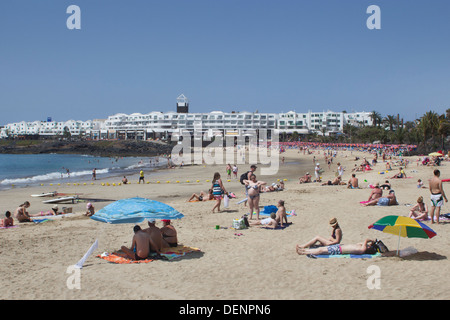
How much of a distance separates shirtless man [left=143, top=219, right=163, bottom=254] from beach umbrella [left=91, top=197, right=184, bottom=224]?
0.39 meters

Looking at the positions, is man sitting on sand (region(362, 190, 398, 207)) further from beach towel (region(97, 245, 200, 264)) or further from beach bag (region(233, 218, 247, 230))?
beach towel (region(97, 245, 200, 264))

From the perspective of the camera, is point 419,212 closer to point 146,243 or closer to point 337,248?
point 337,248

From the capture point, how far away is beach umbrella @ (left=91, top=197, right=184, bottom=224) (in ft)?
25.0

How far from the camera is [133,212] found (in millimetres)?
7695

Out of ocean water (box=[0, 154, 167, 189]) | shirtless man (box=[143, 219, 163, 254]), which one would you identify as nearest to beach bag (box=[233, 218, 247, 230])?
shirtless man (box=[143, 219, 163, 254])

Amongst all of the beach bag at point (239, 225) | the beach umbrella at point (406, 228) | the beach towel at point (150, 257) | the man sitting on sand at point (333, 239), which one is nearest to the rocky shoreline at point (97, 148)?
the beach bag at point (239, 225)

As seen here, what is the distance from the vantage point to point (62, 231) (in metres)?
11.1

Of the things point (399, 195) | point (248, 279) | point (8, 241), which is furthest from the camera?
point (399, 195)

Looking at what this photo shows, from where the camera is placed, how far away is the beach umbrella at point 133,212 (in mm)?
7613

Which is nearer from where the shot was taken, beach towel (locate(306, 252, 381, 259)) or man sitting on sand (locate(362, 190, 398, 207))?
beach towel (locate(306, 252, 381, 259))

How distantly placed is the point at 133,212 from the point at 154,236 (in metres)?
0.86
